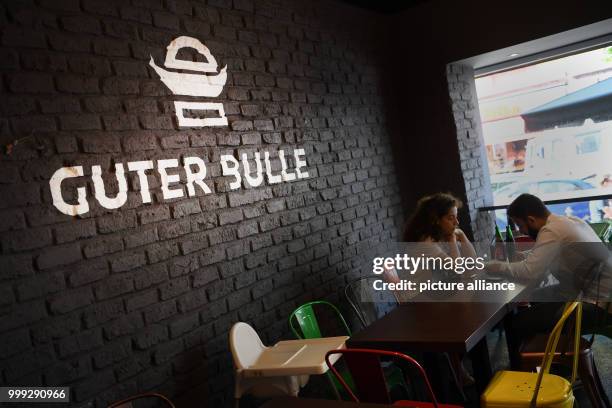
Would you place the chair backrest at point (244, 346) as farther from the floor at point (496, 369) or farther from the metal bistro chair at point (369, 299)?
the metal bistro chair at point (369, 299)

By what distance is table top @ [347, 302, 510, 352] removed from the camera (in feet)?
7.35

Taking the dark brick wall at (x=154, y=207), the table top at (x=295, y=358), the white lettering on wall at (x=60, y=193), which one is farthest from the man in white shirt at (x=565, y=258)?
the white lettering on wall at (x=60, y=193)

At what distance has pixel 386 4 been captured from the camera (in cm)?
458

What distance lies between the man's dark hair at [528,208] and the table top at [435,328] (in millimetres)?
713

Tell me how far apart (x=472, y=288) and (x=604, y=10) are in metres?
2.44

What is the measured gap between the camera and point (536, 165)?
4.91 m

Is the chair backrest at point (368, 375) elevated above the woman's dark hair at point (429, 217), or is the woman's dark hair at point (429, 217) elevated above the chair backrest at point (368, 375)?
the woman's dark hair at point (429, 217)

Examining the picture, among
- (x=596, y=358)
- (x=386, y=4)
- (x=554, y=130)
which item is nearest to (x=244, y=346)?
(x=596, y=358)

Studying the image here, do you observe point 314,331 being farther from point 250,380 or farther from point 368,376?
point 368,376

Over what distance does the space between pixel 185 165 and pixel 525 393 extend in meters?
1.92

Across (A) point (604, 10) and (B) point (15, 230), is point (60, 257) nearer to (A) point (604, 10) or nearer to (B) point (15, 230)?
(B) point (15, 230)

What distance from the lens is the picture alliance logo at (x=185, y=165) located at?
2270mm

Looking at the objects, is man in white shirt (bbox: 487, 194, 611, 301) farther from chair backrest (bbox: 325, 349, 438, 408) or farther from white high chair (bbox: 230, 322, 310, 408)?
white high chair (bbox: 230, 322, 310, 408)

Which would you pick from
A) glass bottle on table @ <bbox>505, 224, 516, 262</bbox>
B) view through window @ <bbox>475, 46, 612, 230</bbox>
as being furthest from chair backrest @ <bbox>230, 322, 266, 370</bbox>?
view through window @ <bbox>475, 46, 612, 230</bbox>
